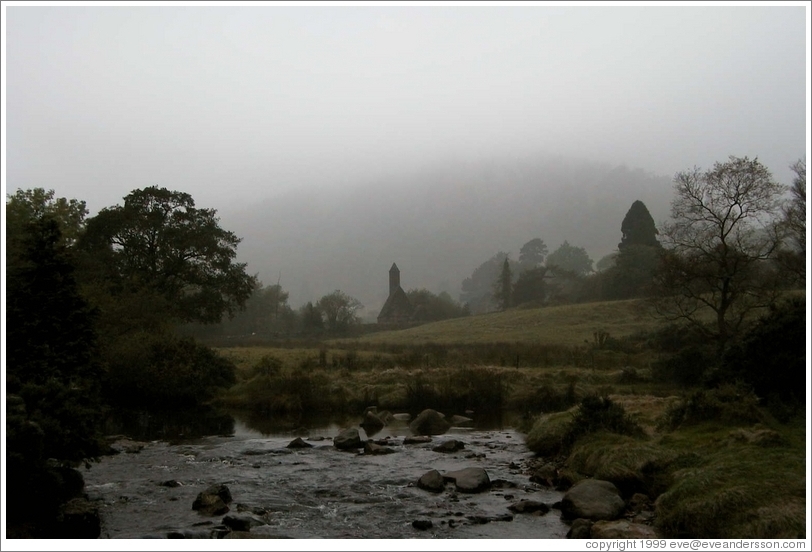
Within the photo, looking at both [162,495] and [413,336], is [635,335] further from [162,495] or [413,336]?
[162,495]

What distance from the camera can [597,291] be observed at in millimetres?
92062

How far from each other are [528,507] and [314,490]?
5407 millimetres

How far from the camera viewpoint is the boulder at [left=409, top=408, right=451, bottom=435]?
2669 centimetres

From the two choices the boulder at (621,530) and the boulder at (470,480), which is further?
the boulder at (470,480)

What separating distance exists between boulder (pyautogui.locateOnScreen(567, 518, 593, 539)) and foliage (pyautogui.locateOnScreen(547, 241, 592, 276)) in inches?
6465

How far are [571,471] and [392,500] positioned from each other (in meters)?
4.94

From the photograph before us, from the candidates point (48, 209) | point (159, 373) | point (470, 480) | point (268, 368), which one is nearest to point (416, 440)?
point (470, 480)

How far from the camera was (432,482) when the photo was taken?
53.2ft

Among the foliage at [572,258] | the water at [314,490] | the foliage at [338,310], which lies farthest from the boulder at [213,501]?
the foliage at [572,258]

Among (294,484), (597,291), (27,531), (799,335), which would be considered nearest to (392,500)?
(294,484)

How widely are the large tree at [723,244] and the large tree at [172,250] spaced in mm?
32032

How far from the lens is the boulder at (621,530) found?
11.4m

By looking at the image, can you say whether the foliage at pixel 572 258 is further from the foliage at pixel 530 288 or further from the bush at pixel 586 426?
the bush at pixel 586 426

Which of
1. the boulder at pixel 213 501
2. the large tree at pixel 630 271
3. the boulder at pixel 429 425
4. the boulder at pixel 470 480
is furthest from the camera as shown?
the large tree at pixel 630 271
